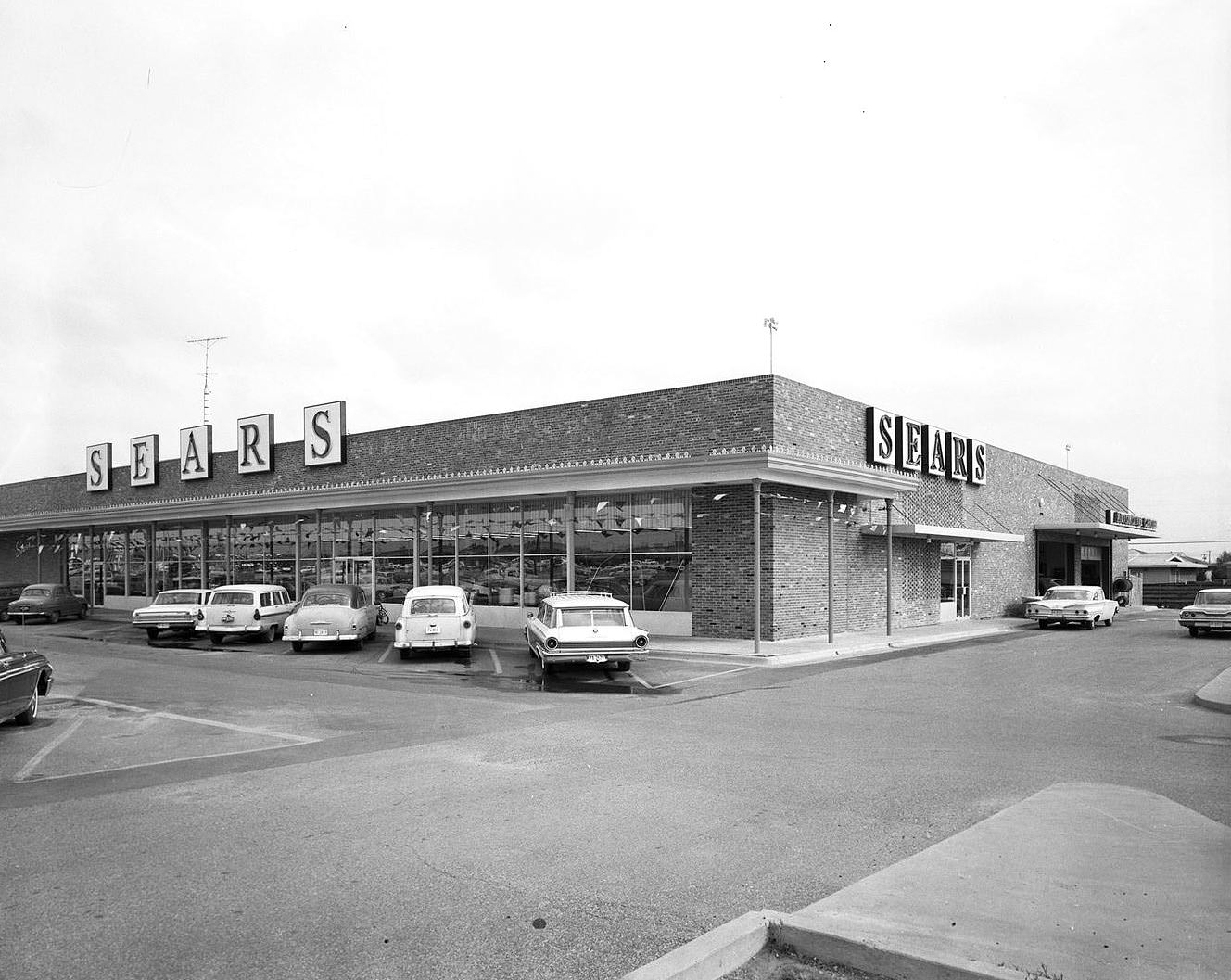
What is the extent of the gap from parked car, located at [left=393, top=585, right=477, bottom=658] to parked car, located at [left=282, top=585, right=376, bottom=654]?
250 cm

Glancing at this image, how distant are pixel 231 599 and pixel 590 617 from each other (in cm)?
1256

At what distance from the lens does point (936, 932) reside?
476 cm

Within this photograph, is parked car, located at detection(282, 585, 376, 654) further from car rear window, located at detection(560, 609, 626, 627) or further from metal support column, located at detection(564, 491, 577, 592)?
car rear window, located at detection(560, 609, 626, 627)

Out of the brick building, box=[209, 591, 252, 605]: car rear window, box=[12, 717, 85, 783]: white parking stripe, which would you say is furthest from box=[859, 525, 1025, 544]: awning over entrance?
box=[12, 717, 85, 783]: white parking stripe

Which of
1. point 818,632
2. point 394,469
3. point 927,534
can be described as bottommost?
point 818,632

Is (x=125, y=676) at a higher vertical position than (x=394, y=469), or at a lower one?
lower

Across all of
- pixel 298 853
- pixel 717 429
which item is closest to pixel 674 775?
pixel 298 853

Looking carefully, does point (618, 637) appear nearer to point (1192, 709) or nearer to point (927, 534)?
point (1192, 709)

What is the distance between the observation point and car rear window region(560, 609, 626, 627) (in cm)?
1739

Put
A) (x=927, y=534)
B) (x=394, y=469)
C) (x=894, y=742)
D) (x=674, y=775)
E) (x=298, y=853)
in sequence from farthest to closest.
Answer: (x=394, y=469) → (x=927, y=534) → (x=894, y=742) → (x=674, y=775) → (x=298, y=853)

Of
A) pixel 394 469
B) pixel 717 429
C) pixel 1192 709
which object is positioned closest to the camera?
pixel 1192 709

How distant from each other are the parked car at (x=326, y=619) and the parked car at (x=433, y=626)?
2.50m

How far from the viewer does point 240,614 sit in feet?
81.4

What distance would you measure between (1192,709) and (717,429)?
13.4 m
